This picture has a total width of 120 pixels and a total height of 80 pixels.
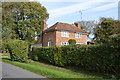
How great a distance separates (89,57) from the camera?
35.3 ft

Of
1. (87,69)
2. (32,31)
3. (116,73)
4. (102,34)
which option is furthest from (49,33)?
(116,73)

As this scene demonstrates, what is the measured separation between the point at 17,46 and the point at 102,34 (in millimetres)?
23493

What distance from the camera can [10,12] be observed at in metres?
29.6

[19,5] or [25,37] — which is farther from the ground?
[19,5]

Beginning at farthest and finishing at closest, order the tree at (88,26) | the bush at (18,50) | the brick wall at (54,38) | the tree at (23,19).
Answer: the tree at (88,26) < the tree at (23,19) < the brick wall at (54,38) < the bush at (18,50)

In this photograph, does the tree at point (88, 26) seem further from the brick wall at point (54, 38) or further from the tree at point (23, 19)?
the tree at point (23, 19)

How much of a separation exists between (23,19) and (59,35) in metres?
9.88

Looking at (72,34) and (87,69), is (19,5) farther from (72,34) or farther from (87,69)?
(87,69)

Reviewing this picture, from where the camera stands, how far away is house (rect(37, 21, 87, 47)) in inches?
1163

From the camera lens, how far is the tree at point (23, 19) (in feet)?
96.4

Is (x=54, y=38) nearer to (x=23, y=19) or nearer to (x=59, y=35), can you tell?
(x=59, y=35)

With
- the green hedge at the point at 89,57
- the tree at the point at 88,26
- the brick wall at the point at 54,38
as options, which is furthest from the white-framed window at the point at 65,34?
the tree at the point at 88,26

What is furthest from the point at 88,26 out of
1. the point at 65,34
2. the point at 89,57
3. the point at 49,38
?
the point at 89,57

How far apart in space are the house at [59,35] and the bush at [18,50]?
1289 centimetres
